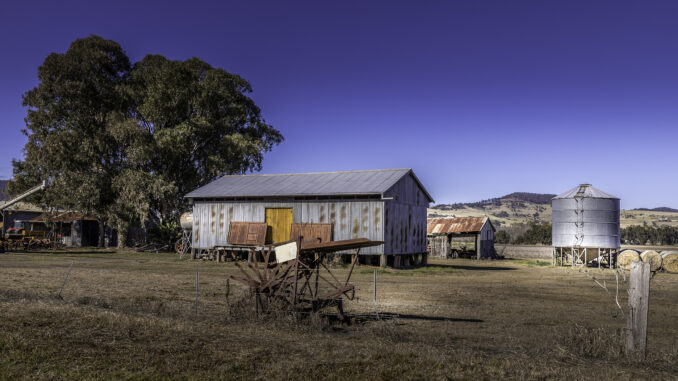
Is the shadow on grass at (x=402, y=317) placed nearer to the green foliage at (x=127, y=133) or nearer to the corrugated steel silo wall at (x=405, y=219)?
the corrugated steel silo wall at (x=405, y=219)

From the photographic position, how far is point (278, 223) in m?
34.4

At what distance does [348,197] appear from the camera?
3247 cm

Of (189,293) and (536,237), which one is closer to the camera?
(189,293)

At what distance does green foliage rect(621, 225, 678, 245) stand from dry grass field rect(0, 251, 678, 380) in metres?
66.3

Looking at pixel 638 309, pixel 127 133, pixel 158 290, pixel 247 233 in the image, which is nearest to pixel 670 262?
pixel 247 233

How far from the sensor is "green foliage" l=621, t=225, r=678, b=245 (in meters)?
76.9

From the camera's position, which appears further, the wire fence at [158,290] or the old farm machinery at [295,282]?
the wire fence at [158,290]

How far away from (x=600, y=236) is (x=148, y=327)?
34.3 m

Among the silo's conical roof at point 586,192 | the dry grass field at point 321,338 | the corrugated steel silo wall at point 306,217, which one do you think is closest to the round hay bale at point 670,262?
the silo's conical roof at point 586,192

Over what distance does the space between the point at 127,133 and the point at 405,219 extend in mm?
24193

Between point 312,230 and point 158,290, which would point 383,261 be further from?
point 158,290

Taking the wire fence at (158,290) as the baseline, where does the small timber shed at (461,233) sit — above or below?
above

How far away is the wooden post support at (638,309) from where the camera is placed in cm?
927

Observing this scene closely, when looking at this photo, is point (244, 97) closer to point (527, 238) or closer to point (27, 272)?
point (27, 272)
